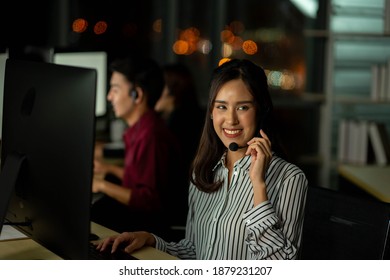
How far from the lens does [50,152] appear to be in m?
1.68

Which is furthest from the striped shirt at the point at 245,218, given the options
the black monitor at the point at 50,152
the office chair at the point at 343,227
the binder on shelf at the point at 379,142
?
the binder on shelf at the point at 379,142

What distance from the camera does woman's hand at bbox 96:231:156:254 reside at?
6.62ft

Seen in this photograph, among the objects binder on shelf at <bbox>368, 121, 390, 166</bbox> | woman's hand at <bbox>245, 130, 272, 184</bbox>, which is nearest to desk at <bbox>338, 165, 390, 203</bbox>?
binder on shelf at <bbox>368, 121, 390, 166</bbox>

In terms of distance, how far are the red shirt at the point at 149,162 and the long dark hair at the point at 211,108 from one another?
2.61 feet

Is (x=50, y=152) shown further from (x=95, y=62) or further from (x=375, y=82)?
(x=375, y=82)

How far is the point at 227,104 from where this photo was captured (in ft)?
6.75

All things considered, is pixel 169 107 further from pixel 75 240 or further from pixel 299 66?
pixel 75 240

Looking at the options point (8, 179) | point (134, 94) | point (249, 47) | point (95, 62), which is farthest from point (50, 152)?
point (249, 47)

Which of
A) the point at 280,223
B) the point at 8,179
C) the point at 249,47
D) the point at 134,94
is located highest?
the point at 249,47

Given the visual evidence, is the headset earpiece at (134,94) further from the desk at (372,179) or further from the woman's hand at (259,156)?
the woman's hand at (259,156)

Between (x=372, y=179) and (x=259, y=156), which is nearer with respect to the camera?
(x=259, y=156)

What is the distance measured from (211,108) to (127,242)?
0.45m

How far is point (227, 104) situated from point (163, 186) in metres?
1.00

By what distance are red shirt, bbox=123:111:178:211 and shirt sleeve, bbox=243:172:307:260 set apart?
3.36 ft
